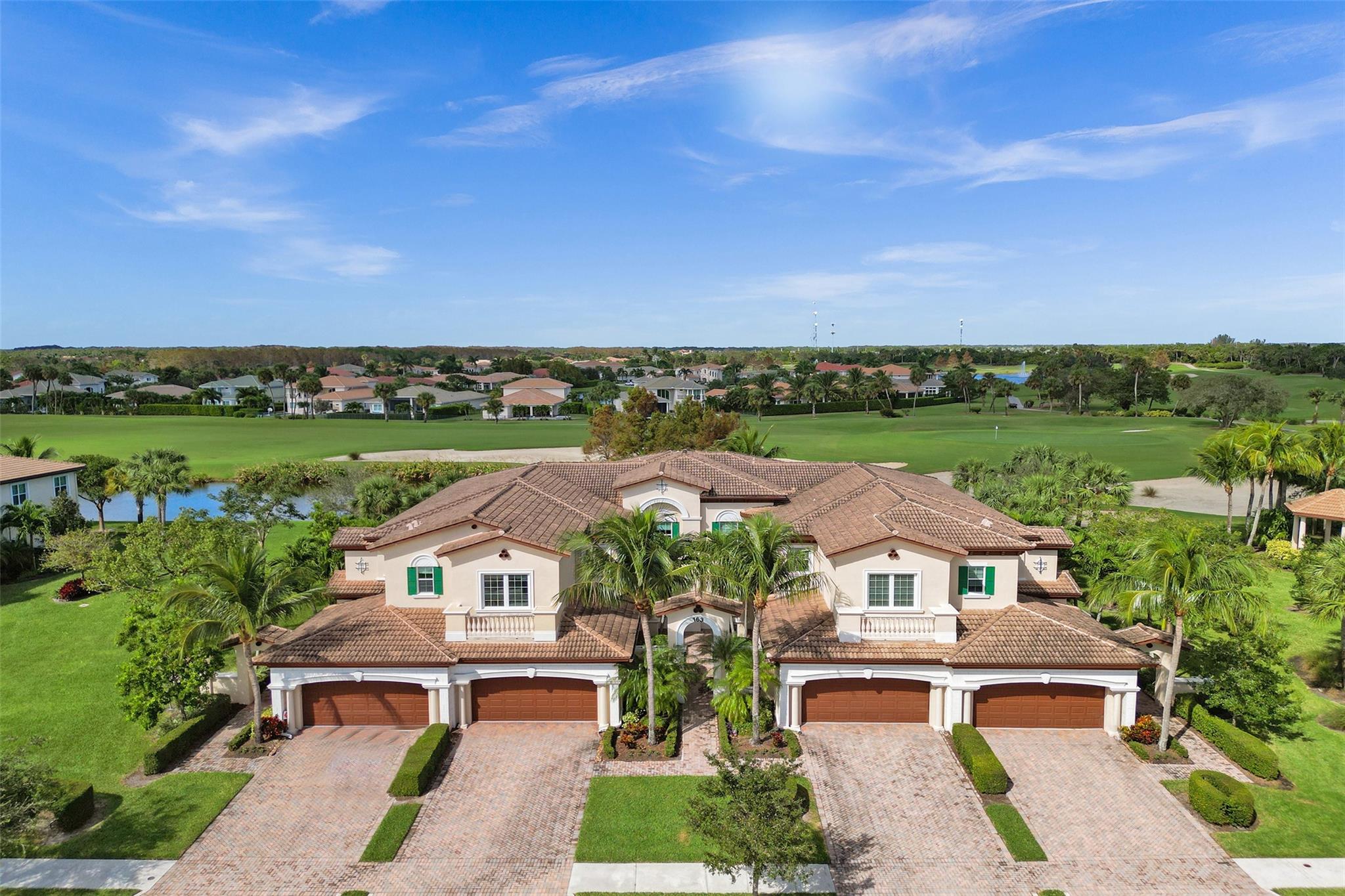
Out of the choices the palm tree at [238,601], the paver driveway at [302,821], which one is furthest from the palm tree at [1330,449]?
the palm tree at [238,601]

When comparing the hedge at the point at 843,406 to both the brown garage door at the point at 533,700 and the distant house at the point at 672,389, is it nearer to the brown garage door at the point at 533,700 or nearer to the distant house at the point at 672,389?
the distant house at the point at 672,389

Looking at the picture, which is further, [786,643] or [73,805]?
[786,643]

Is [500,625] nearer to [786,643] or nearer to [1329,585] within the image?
[786,643]

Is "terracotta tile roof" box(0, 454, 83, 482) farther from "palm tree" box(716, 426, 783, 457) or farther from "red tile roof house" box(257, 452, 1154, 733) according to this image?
"palm tree" box(716, 426, 783, 457)

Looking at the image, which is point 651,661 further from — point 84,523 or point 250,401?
point 250,401

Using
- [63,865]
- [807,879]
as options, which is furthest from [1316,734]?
[63,865]

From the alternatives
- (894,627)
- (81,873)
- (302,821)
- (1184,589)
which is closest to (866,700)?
(894,627)

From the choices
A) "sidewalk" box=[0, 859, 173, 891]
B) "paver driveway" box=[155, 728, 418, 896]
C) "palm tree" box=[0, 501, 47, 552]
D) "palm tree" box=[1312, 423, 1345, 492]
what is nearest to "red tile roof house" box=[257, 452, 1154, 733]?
"paver driveway" box=[155, 728, 418, 896]
